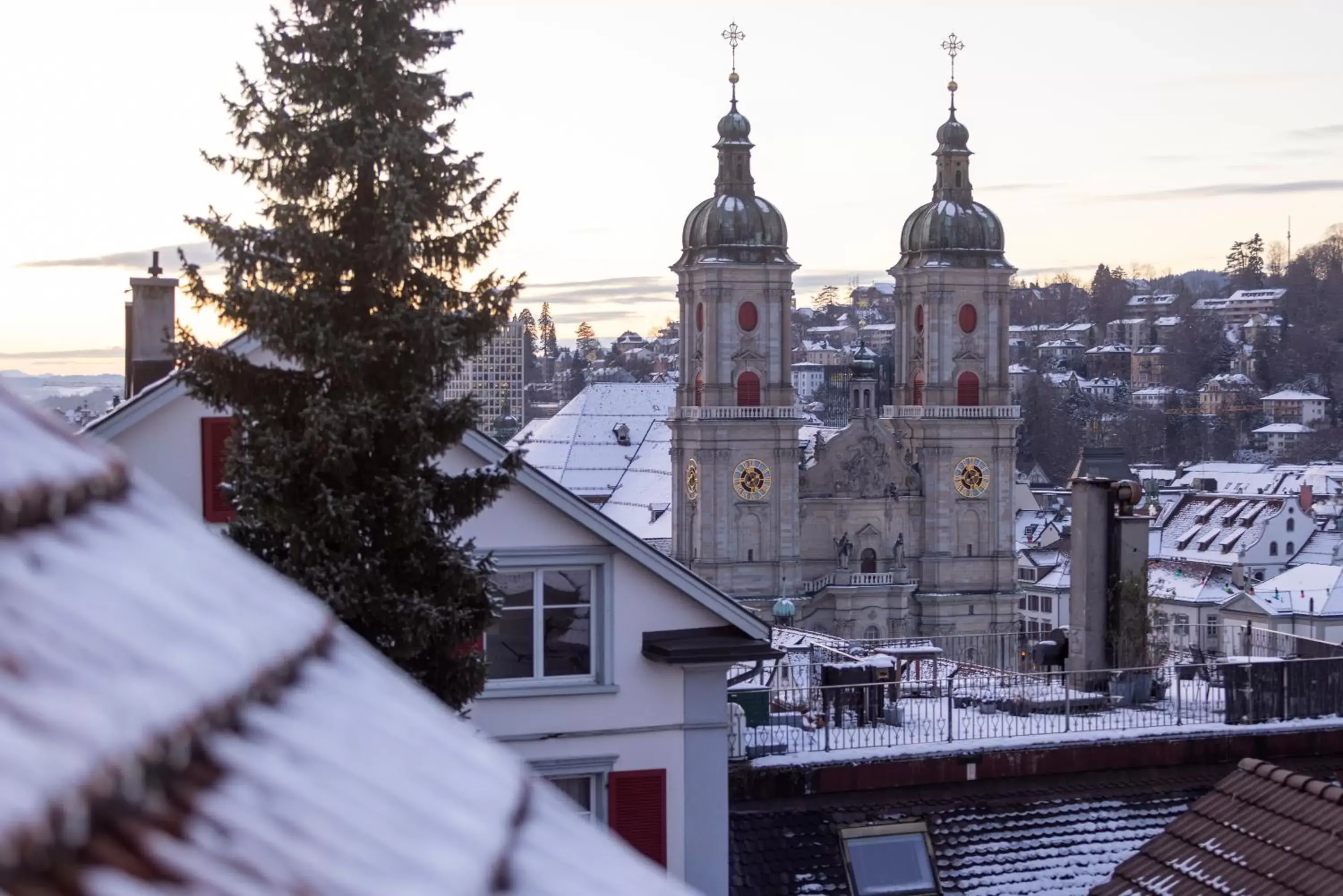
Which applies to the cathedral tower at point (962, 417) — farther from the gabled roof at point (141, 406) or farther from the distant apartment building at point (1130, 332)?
the distant apartment building at point (1130, 332)

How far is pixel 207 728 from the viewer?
144cm

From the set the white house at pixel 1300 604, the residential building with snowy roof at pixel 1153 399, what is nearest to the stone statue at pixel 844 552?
the white house at pixel 1300 604

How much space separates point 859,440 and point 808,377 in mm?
105470

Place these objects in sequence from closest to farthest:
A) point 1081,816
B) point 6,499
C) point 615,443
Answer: point 6,499 → point 1081,816 → point 615,443

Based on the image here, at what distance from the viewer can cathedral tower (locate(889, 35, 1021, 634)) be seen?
68000 mm

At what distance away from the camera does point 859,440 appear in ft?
224

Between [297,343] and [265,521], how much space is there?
892mm

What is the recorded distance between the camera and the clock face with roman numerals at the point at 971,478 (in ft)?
225

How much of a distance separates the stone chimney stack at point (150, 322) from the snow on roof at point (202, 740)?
493 inches

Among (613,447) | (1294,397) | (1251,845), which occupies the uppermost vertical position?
(1294,397)

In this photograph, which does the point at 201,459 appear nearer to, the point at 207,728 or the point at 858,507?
the point at 207,728

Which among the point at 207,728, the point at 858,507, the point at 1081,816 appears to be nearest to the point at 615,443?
the point at 858,507

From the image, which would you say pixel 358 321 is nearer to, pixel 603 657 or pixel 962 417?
pixel 603 657

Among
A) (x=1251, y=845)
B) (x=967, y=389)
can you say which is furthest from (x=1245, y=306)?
(x=1251, y=845)
